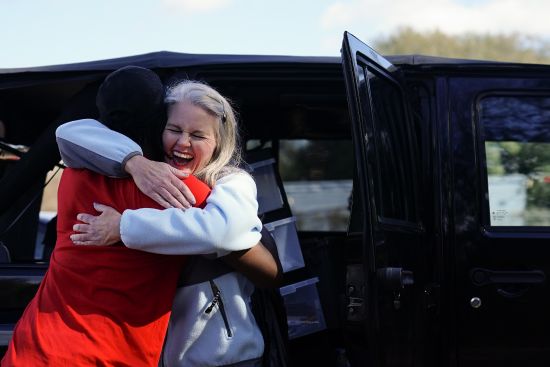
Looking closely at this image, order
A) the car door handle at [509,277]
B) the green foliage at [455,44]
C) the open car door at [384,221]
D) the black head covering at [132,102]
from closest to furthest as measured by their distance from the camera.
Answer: the black head covering at [132,102]
the open car door at [384,221]
the car door handle at [509,277]
the green foliage at [455,44]

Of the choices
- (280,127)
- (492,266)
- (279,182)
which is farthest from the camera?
(280,127)

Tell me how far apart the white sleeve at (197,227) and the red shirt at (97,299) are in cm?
7

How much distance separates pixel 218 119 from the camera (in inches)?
84.9

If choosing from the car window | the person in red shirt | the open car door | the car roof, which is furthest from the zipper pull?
the car window

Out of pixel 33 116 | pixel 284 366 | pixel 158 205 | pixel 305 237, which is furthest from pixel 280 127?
pixel 158 205

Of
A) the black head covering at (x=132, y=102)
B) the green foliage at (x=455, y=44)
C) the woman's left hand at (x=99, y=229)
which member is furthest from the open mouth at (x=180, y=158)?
the green foliage at (x=455, y=44)

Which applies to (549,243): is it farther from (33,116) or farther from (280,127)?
(33,116)

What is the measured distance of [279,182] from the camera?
375 cm

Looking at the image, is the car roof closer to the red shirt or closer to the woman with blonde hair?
the woman with blonde hair

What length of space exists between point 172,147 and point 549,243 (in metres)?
1.58

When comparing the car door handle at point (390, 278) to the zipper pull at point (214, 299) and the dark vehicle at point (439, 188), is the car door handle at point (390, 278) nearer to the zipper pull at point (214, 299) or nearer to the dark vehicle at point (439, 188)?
the dark vehicle at point (439, 188)

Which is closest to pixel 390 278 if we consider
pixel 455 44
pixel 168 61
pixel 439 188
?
pixel 439 188

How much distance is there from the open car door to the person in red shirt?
616 millimetres

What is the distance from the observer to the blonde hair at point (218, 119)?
2133 millimetres
